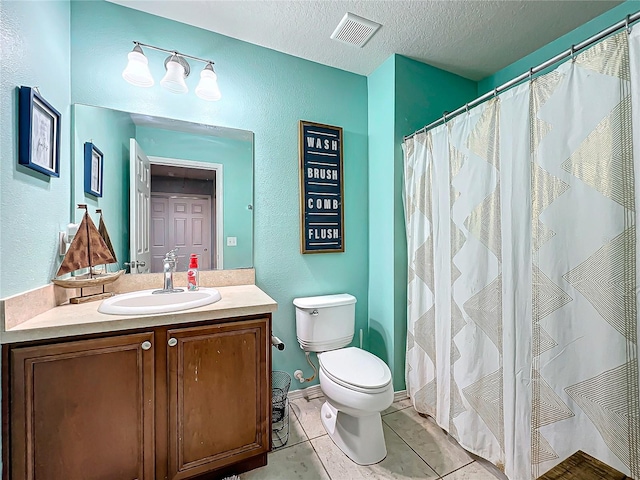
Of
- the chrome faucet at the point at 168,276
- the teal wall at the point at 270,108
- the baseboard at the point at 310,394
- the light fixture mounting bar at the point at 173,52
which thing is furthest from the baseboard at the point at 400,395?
the light fixture mounting bar at the point at 173,52

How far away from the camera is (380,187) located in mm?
2096

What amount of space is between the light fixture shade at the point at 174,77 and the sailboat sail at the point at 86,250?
31.7 inches

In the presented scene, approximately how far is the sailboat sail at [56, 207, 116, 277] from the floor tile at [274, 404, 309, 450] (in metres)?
1.38

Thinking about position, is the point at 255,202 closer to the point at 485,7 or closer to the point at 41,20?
the point at 41,20

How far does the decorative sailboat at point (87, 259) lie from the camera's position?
1.28 m

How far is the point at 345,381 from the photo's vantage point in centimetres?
143

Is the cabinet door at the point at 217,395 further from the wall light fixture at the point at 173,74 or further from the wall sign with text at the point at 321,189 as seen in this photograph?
the wall light fixture at the point at 173,74

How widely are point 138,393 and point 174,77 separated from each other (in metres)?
1.56

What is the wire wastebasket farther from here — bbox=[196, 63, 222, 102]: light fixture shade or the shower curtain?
bbox=[196, 63, 222, 102]: light fixture shade

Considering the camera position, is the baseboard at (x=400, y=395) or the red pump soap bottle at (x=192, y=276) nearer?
the red pump soap bottle at (x=192, y=276)

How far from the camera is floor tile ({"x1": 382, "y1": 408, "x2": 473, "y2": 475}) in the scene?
1438 millimetres

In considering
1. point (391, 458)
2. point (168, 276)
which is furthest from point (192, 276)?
point (391, 458)

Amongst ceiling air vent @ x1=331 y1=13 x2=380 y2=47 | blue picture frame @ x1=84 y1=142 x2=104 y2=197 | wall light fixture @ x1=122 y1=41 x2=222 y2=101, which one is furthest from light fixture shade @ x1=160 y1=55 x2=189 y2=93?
ceiling air vent @ x1=331 y1=13 x2=380 y2=47

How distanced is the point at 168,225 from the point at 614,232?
201cm
